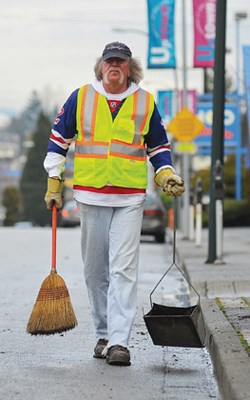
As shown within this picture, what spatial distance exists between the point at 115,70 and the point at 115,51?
11 centimetres

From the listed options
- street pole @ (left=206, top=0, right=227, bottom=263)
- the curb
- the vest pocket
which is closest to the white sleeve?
the vest pocket

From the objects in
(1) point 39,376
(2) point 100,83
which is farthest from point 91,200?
(1) point 39,376

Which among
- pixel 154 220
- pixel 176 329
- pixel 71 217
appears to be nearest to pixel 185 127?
pixel 154 220

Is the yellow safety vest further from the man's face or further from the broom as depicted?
the broom

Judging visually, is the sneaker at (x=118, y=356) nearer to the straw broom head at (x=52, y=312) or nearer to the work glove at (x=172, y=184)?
the straw broom head at (x=52, y=312)

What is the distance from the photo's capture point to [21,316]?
1022cm

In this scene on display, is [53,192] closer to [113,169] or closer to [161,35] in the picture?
[113,169]

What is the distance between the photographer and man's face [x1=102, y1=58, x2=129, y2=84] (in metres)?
7.57

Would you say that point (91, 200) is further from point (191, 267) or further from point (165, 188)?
point (191, 267)

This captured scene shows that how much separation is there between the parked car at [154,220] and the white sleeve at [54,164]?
809 inches

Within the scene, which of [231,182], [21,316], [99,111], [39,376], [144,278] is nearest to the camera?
[39,376]

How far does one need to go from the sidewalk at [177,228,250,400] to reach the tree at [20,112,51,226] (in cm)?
9181

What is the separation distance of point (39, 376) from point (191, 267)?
834 centimetres

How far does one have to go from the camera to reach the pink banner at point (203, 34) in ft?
88.4
